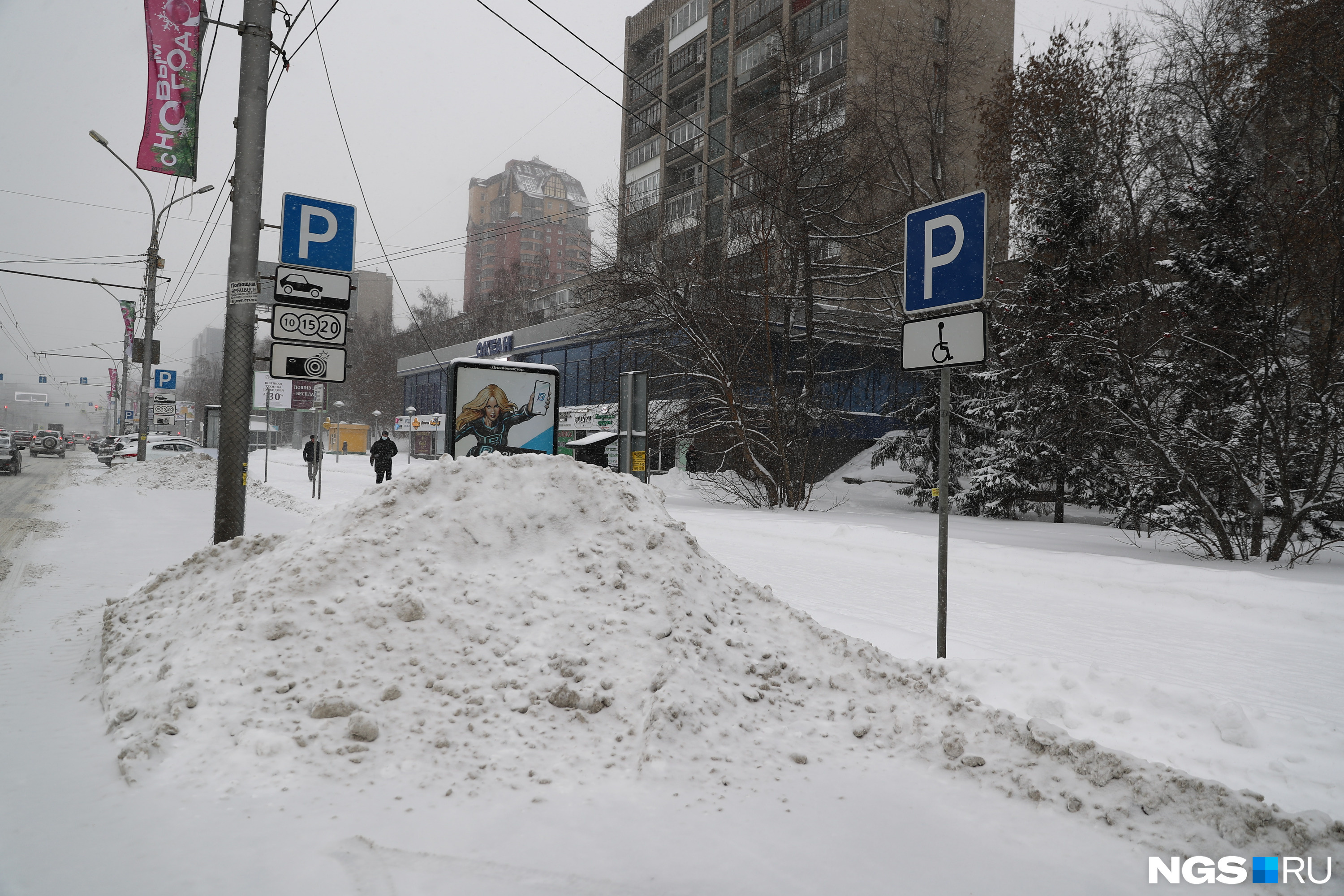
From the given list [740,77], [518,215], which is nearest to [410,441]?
[740,77]

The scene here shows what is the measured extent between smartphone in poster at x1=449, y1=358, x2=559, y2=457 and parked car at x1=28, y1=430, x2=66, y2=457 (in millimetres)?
48153

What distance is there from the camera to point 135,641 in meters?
4.61

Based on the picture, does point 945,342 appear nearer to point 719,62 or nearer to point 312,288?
point 312,288

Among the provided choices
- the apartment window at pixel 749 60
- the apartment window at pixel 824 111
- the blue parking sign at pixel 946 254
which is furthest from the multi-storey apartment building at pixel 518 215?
the blue parking sign at pixel 946 254

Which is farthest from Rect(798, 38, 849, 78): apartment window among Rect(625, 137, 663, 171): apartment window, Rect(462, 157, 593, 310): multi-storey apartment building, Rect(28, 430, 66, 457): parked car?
Rect(462, 157, 593, 310): multi-storey apartment building

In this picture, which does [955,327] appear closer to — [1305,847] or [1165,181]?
[1305,847]

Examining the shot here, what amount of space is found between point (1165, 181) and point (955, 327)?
39.8 feet

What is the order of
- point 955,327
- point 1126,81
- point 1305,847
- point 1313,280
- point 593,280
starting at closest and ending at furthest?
point 1305,847
point 955,327
point 1313,280
point 1126,81
point 593,280

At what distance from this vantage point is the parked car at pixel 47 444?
4722 centimetres

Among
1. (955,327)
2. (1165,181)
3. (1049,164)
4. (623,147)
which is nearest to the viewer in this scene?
(955,327)

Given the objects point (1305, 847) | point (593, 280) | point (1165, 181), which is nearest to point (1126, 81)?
point (1165, 181)

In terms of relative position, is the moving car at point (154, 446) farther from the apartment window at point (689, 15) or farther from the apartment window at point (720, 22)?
the apartment window at point (689, 15)

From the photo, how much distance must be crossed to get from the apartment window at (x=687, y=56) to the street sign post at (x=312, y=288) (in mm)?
47705

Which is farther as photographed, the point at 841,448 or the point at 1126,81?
the point at 841,448
